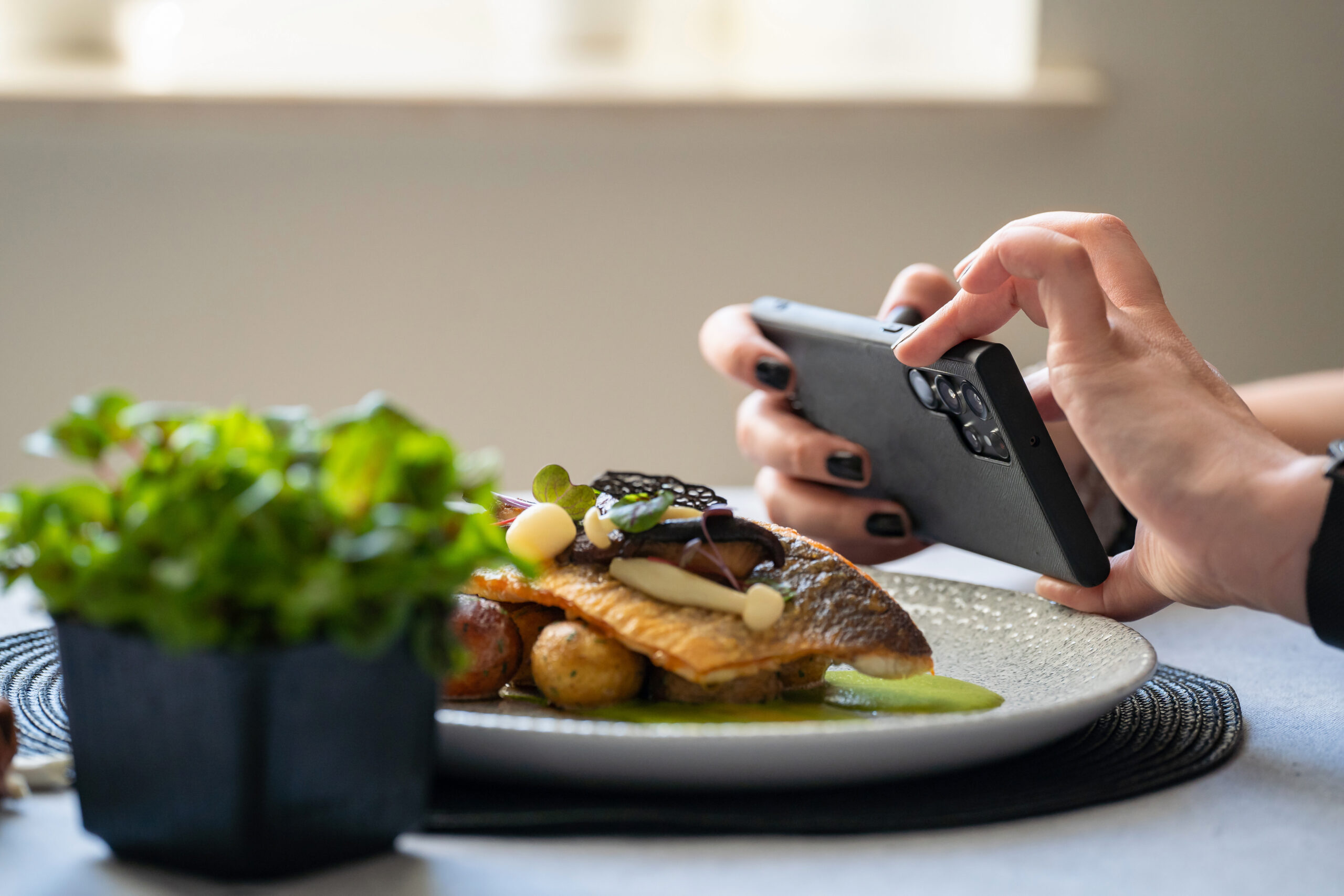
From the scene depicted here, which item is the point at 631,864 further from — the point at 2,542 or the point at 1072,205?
the point at 1072,205

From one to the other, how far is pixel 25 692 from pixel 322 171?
219 centimetres

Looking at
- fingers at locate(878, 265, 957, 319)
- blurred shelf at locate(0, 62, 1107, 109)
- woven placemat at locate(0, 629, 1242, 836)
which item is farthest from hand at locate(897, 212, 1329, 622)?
blurred shelf at locate(0, 62, 1107, 109)

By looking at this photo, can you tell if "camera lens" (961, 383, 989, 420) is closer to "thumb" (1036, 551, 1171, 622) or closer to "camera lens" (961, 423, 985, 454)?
"camera lens" (961, 423, 985, 454)

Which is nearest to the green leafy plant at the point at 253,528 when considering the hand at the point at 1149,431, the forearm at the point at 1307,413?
the hand at the point at 1149,431

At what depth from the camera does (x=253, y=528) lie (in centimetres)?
47

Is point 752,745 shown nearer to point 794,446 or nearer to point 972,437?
point 972,437

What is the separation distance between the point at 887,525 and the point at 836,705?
1.51 ft

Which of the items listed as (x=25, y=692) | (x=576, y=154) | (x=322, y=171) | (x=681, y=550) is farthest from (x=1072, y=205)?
(x=25, y=692)

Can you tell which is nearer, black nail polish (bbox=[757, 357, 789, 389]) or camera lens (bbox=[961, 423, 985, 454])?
camera lens (bbox=[961, 423, 985, 454])

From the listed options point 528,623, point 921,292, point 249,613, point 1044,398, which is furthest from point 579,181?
point 249,613

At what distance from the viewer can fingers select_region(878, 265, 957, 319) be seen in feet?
5.03

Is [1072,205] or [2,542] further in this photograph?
[1072,205]

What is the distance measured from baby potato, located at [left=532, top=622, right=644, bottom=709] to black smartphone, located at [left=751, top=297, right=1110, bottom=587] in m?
0.35

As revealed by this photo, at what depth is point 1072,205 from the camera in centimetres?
300
